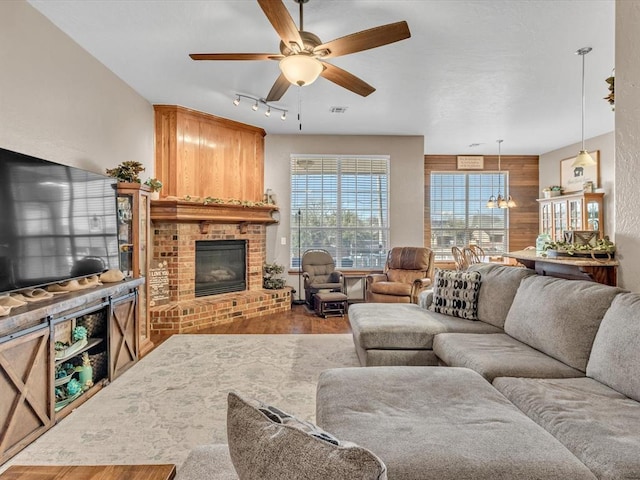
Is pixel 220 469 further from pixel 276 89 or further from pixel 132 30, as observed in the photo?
pixel 132 30

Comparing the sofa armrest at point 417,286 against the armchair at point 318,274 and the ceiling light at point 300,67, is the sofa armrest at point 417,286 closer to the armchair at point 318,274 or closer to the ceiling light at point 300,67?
the armchair at point 318,274

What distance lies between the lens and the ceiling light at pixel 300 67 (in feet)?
8.13

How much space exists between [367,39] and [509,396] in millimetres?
2230

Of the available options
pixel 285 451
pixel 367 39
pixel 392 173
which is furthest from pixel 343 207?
pixel 285 451

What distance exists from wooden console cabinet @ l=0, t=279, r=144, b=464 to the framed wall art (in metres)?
7.08

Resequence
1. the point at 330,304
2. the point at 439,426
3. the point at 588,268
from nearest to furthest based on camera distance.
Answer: the point at 439,426 → the point at 588,268 → the point at 330,304

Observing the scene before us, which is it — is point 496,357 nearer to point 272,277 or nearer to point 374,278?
point 374,278

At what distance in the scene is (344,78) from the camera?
3.01m

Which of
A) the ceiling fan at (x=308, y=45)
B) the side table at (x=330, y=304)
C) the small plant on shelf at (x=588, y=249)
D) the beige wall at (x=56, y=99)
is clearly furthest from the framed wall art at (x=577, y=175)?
the beige wall at (x=56, y=99)

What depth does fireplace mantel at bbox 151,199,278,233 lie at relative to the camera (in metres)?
4.58

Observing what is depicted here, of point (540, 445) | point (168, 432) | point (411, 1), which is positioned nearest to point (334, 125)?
point (411, 1)

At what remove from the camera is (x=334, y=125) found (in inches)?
224

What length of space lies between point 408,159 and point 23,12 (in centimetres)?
513

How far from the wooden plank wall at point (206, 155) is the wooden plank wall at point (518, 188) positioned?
3.81 m
